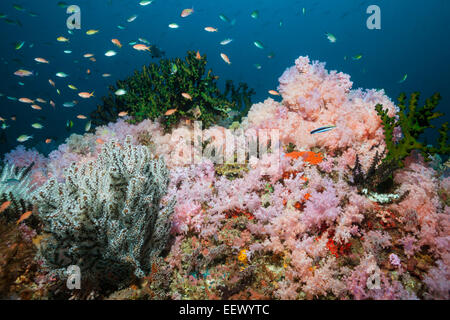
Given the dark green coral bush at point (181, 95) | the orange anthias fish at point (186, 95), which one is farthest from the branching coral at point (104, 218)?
the dark green coral bush at point (181, 95)

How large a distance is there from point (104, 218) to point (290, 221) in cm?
262

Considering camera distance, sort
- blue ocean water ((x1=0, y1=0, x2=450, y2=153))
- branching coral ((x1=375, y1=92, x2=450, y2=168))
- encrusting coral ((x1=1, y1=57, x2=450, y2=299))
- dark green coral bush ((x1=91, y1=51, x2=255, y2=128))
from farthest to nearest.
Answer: blue ocean water ((x1=0, y1=0, x2=450, y2=153))
dark green coral bush ((x1=91, y1=51, x2=255, y2=128))
branching coral ((x1=375, y1=92, x2=450, y2=168))
encrusting coral ((x1=1, y1=57, x2=450, y2=299))

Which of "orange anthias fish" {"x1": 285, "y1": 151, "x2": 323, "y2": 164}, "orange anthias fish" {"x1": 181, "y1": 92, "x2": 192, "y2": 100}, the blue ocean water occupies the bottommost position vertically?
"orange anthias fish" {"x1": 285, "y1": 151, "x2": 323, "y2": 164}

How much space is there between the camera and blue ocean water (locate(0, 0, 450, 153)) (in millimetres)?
73938

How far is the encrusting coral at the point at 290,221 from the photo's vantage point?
8.09 feet

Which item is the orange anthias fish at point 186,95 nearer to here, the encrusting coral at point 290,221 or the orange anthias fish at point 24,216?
the encrusting coral at point 290,221

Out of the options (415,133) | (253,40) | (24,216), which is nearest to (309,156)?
(415,133)

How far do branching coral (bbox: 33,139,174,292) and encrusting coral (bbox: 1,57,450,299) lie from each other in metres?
0.02

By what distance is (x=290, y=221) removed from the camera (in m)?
3.24

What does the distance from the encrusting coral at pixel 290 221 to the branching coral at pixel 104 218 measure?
2 centimetres

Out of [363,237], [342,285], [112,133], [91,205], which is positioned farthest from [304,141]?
[112,133]

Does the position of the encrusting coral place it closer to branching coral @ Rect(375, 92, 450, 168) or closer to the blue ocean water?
branching coral @ Rect(375, 92, 450, 168)

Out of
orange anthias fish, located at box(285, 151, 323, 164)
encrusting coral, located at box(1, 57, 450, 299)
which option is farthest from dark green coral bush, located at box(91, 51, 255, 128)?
orange anthias fish, located at box(285, 151, 323, 164)
